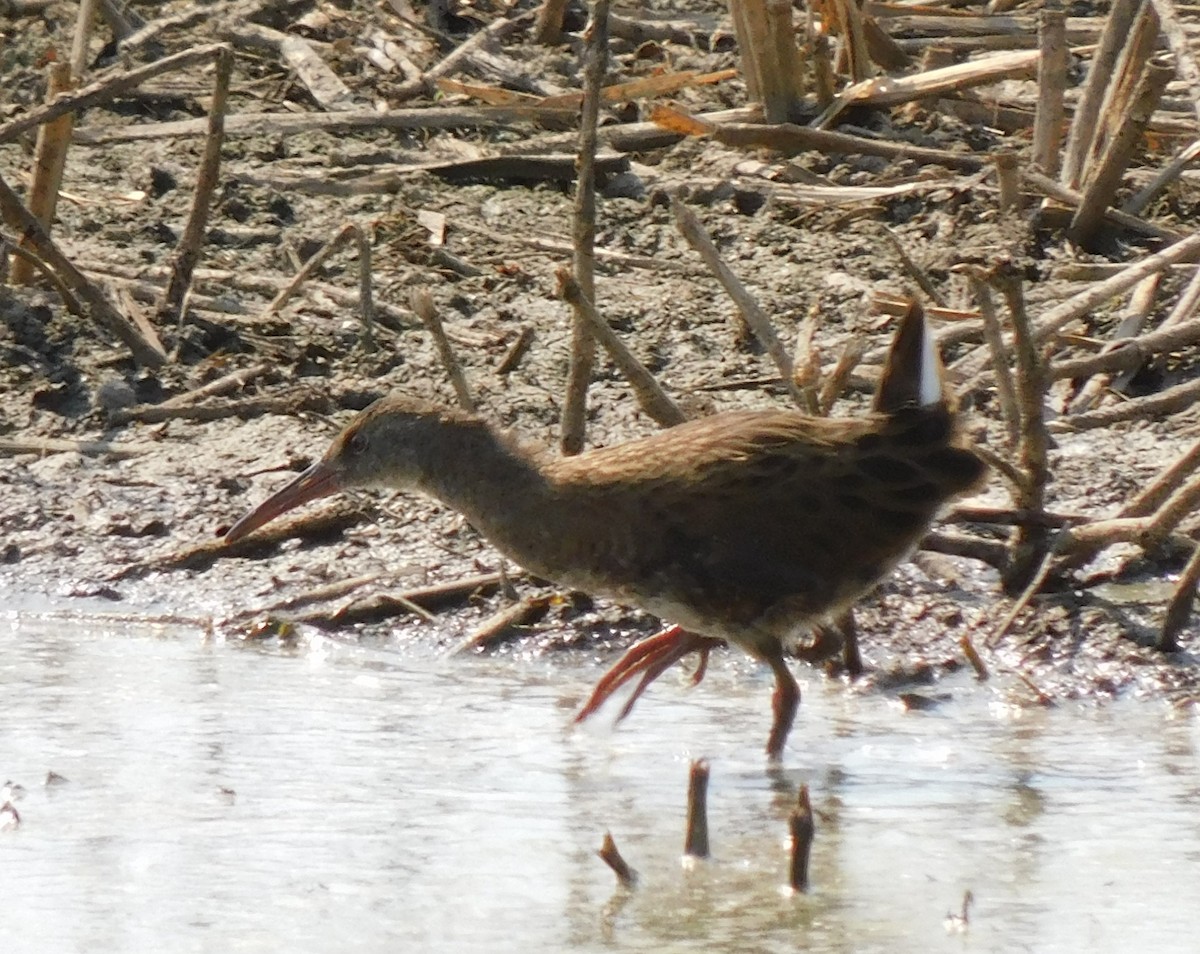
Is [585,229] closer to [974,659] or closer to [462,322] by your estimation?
[974,659]

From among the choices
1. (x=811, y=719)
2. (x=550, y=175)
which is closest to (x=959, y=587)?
(x=811, y=719)

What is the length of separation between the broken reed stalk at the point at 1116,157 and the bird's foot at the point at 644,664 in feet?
8.48

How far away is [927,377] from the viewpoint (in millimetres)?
5051

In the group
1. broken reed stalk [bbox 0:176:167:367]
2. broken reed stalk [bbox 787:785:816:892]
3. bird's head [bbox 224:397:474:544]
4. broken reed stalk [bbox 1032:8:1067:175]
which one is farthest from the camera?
broken reed stalk [bbox 1032:8:1067:175]

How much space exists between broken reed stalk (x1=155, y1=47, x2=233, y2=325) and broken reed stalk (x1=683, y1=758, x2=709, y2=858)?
354 cm

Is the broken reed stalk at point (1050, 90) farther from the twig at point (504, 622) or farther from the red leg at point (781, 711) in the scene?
the red leg at point (781, 711)

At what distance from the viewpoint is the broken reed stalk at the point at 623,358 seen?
537 centimetres

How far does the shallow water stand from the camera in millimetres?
3896

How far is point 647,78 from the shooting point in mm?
8641

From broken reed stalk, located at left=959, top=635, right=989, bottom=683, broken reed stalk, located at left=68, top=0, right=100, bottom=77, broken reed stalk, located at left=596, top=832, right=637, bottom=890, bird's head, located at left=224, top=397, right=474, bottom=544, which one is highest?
broken reed stalk, located at left=68, top=0, right=100, bottom=77

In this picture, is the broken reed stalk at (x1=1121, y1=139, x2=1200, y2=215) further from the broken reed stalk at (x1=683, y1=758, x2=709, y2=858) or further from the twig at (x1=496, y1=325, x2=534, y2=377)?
the broken reed stalk at (x1=683, y1=758, x2=709, y2=858)

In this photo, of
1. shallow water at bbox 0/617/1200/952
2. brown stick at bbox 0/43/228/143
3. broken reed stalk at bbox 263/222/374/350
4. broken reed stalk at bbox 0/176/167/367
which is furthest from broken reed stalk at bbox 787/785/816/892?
brown stick at bbox 0/43/228/143

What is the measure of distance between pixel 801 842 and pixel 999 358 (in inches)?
82.4

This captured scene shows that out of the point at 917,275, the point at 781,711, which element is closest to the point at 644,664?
the point at 781,711
